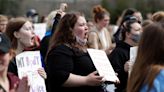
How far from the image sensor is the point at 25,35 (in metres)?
5.92

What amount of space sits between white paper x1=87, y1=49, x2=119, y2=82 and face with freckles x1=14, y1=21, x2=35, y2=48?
2.48 feet

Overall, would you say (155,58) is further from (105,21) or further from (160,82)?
(105,21)

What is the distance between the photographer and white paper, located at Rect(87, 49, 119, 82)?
18.0 ft

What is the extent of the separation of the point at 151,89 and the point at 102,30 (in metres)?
5.84

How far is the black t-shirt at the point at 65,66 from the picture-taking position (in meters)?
5.42

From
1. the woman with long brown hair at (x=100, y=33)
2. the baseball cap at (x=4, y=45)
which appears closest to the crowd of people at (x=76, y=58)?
the baseball cap at (x=4, y=45)

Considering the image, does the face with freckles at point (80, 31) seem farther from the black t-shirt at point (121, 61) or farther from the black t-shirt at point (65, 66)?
the black t-shirt at point (121, 61)

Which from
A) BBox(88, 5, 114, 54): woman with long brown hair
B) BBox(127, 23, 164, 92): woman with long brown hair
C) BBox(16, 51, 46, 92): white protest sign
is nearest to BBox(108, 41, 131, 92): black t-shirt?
BBox(16, 51, 46, 92): white protest sign

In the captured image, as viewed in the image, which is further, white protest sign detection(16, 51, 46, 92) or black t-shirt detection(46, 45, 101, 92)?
black t-shirt detection(46, 45, 101, 92)

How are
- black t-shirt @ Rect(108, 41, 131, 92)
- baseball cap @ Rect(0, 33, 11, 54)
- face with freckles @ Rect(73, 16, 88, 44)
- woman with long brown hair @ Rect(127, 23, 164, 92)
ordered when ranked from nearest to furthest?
1. woman with long brown hair @ Rect(127, 23, 164, 92)
2. baseball cap @ Rect(0, 33, 11, 54)
3. face with freckles @ Rect(73, 16, 88, 44)
4. black t-shirt @ Rect(108, 41, 131, 92)

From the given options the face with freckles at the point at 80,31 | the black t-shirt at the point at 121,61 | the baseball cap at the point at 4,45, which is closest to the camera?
the baseball cap at the point at 4,45

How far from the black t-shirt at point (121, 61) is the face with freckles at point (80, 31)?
622 mm

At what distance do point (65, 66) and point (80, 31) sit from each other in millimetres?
480

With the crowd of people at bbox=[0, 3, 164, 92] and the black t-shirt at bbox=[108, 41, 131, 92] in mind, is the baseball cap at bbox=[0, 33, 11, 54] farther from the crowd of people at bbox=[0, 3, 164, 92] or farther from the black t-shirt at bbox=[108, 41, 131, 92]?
the black t-shirt at bbox=[108, 41, 131, 92]
